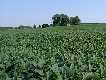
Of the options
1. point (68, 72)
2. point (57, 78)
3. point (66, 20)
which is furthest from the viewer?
point (66, 20)

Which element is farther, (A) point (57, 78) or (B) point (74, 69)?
(B) point (74, 69)

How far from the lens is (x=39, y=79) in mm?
6074

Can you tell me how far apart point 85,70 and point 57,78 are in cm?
86

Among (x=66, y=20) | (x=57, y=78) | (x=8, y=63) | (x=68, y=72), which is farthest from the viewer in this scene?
(x=66, y=20)

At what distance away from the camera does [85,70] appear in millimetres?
6281

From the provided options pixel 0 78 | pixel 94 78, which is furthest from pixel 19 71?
pixel 94 78

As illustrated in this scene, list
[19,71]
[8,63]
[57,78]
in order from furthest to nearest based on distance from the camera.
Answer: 1. [8,63]
2. [19,71]
3. [57,78]

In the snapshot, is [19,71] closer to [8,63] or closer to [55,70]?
[8,63]

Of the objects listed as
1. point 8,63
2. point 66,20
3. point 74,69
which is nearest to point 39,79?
point 74,69

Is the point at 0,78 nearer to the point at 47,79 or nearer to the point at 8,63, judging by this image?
the point at 47,79

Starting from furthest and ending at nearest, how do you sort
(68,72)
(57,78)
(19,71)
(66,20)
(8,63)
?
1. (66,20)
2. (8,63)
3. (19,71)
4. (68,72)
5. (57,78)

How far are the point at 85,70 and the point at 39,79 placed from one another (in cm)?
86

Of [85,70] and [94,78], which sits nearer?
[94,78]

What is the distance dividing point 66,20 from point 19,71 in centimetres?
12157
